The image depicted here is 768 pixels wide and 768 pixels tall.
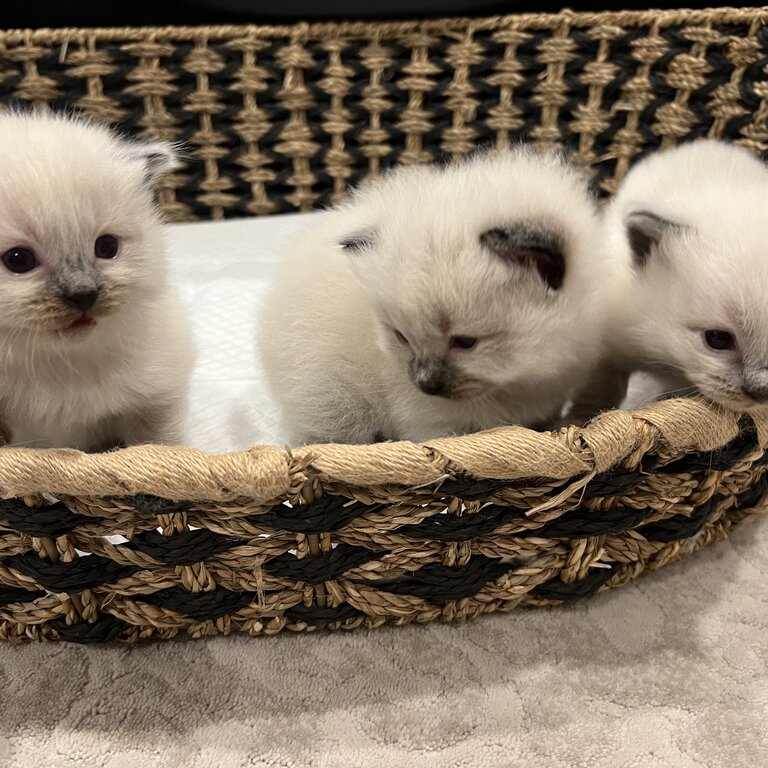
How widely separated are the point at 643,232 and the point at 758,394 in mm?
318

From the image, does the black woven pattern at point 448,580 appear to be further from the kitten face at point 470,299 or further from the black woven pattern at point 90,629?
the black woven pattern at point 90,629

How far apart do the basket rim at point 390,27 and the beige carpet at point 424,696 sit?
1.44 meters

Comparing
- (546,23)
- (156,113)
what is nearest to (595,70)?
(546,23)

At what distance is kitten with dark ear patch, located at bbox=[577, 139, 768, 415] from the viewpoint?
45.3 inches

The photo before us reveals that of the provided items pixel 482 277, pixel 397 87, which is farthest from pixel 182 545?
pixel 397 87

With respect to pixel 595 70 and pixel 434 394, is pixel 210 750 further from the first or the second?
pixel 595 70

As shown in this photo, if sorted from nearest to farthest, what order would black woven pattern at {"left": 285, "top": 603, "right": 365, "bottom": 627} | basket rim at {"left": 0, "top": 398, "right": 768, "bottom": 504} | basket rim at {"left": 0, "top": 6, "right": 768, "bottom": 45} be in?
1. basket rim at {"left": 0, "top": 398, "right": 768, "bottom": 504}
2. black woven pattern at {"left": 285, "top": 603, "right": 365, "bottom": 627}
3. basket rim at {"left": 0, "top": 6, "right": 768, "bottom": 45}

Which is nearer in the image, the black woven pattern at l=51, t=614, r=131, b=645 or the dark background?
the black woven pattern at l=51, t=614, r=131, b=645

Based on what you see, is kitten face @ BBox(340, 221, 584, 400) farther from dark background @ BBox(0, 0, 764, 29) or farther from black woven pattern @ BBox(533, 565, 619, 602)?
dark background @ BBox(0, 0, 764, 29)

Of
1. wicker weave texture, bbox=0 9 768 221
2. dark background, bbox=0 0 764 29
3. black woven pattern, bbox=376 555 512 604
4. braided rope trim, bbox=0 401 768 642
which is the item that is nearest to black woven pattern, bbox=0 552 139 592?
braided rope trim, bbox=0 401 768 642

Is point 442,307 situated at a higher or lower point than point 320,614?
higher

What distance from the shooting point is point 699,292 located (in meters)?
1.21

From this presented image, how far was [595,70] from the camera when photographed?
78.0 inches

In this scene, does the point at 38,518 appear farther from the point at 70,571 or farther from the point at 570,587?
the point at 570,587
